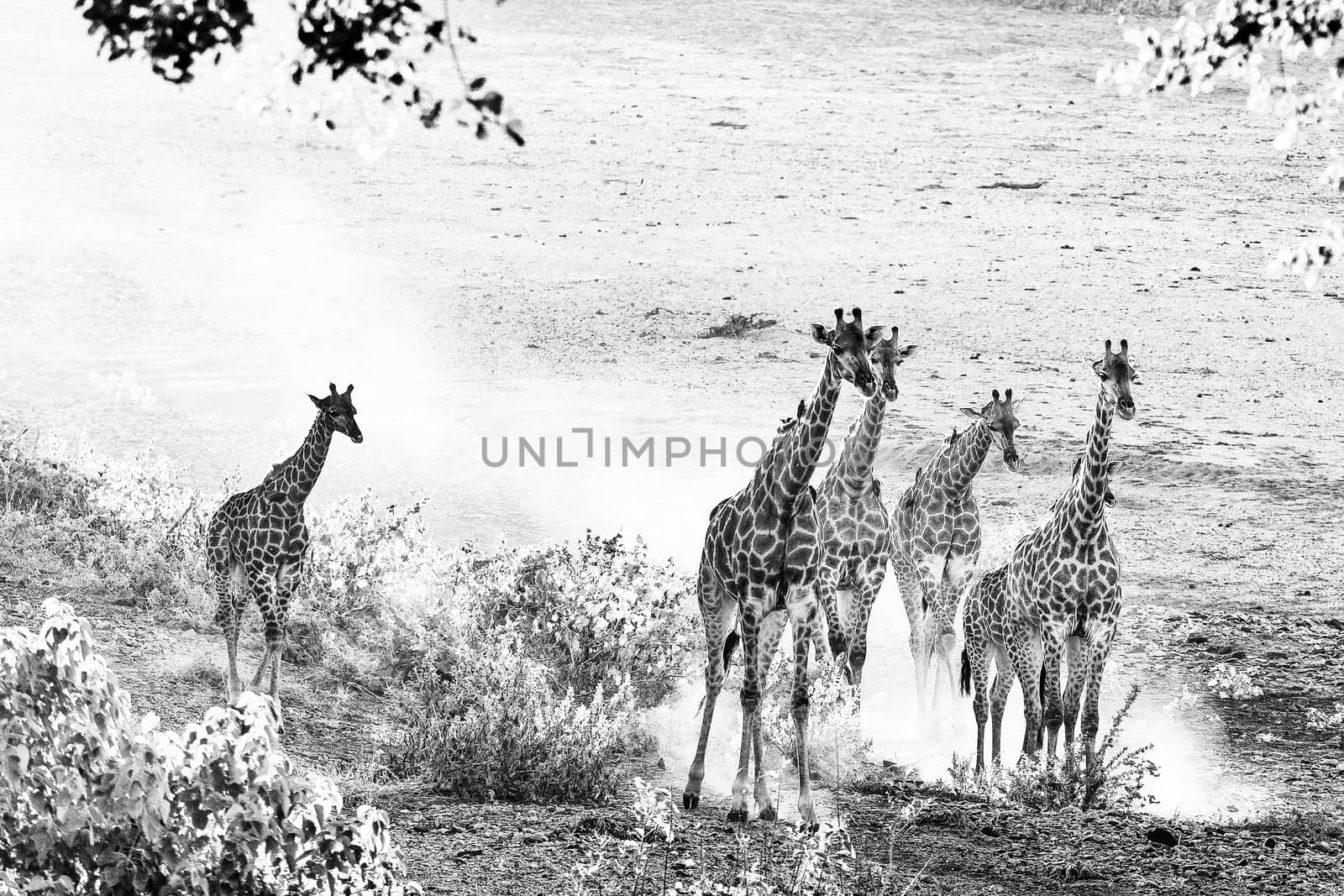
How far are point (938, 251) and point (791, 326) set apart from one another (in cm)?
456

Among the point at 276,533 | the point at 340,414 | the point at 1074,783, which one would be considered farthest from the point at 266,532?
the point at 1074,783

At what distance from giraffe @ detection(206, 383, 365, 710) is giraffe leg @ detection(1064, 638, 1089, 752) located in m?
3.68

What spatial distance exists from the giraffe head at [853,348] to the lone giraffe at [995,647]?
1.62 meters

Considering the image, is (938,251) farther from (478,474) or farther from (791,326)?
(478,474)

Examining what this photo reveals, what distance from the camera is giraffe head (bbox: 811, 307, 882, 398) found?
7145mm

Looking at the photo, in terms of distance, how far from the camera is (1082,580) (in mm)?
7938

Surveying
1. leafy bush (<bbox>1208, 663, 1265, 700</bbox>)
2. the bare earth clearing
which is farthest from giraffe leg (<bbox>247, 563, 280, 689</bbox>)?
leafy bush (<bbox>1208, 663, 1265, 700</bbox>)

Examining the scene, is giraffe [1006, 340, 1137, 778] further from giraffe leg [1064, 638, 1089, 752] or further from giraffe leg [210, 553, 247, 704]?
giraffe leg [210, 553, 247, 704]

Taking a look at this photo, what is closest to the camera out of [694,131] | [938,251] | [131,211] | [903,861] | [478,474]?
[903,861]

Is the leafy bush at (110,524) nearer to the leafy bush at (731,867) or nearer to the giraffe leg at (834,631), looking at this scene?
the giraffe leg at (834,631)

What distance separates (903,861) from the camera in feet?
21.8

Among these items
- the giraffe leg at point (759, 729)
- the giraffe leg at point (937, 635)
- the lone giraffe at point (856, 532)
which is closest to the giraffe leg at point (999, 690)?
the lone giraffe at point (856, 532)

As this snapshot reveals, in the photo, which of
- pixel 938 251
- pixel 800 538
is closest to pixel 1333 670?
pixel 800 538

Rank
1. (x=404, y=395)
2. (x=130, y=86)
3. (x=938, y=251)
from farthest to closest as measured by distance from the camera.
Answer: (x=130, y=86) < (x=938, y=251) < (x=404, y=395)
